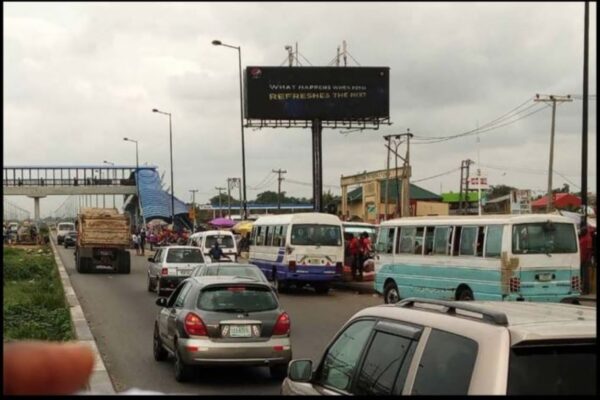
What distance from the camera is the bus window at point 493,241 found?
1698 centimetres

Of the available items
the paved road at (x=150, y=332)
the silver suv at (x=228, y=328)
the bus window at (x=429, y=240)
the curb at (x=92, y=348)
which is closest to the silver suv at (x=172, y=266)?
the paved road at (x=150, y=332)

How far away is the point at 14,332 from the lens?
12484mm

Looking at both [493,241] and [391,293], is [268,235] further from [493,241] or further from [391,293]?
[493,241]

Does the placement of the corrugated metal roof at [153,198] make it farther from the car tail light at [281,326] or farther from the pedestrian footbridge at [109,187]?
the car tail light at [281,326]

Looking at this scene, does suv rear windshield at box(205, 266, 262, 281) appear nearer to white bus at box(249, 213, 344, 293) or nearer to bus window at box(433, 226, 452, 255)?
bus window at box(433, 226, 452, 255)

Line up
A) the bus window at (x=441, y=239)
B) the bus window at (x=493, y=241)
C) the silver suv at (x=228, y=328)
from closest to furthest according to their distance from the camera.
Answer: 1. the silver suv at (x=228, y=328)
2. the bus window at (x=493, y=241)
3. the bus window at (x=441, y=239)

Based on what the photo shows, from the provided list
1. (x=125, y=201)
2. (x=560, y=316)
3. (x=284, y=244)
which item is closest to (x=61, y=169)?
(x=125, y=201)

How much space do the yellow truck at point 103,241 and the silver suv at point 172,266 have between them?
1025 cm

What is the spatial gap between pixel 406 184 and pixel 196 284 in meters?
38.9

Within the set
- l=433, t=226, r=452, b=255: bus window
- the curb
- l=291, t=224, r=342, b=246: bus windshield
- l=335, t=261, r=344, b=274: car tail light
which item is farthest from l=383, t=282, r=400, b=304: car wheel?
the curb

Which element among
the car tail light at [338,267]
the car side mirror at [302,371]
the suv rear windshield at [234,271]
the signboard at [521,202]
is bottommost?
the car tail light at [338,267]

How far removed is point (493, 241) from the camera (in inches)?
676

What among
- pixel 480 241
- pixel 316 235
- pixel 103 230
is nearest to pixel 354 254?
pixel 316 235

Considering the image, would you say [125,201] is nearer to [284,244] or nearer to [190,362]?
[284,244]
